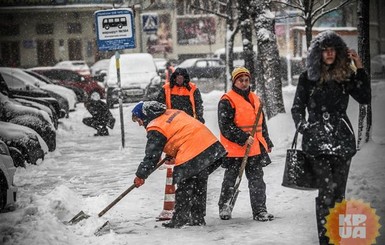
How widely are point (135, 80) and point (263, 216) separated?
17.6 m

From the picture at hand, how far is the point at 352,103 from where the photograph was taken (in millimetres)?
15453

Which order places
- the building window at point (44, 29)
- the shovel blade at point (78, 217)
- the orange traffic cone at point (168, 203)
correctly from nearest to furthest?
the shovel blade at point (78, 217), the orange traffic cone at point (168, 203), the building window at point (44, 29)

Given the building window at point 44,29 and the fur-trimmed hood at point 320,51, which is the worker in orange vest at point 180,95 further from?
the building window at point 44,29

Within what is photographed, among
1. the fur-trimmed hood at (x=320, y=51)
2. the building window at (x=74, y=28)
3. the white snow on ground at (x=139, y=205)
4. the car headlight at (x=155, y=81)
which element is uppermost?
the building window at (x=74, y=28)

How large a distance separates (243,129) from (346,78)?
77.4 inches

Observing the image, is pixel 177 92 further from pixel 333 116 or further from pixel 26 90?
pixel 26 90

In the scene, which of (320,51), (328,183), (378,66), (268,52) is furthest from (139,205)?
(378,66)

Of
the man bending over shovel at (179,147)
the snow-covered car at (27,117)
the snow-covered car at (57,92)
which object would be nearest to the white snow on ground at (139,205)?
the man bending over shovel at (179,147)

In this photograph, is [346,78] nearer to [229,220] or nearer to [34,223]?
[229,220]

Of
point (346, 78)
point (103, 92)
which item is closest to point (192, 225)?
point (346, 78)

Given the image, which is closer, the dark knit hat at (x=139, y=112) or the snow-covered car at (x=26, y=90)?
the dark knit hat at (x=139, y=112)

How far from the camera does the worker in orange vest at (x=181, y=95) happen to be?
9.25 meters

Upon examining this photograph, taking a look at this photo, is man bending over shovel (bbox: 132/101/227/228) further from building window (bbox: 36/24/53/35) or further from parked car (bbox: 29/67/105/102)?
building window (bbox: 36/24/53/35)

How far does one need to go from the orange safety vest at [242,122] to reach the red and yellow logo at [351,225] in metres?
1.61
